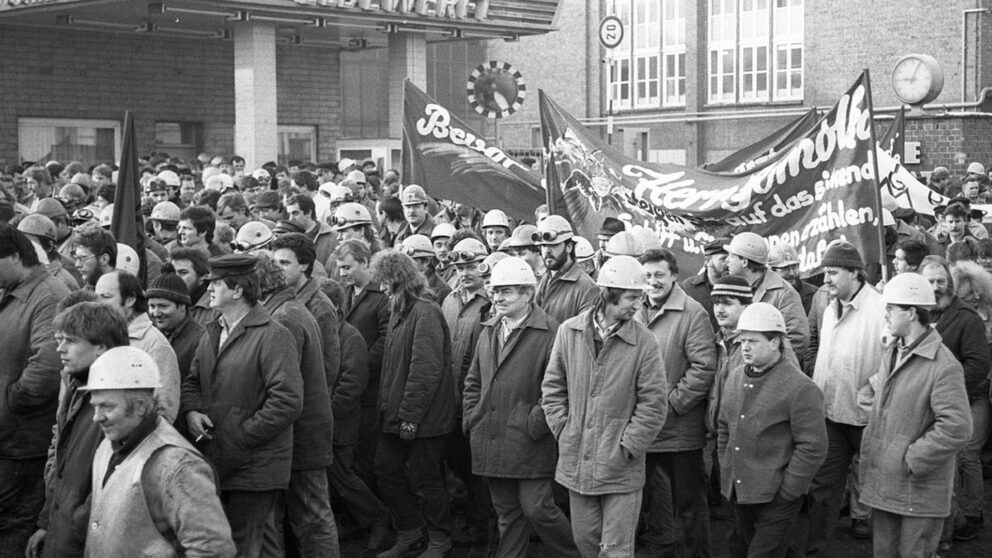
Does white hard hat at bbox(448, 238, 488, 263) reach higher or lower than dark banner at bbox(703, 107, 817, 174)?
lower

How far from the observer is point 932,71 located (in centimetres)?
2692

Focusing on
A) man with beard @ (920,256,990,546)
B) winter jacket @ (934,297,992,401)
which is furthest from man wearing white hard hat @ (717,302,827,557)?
winter jacket @ (934,297,992,401)

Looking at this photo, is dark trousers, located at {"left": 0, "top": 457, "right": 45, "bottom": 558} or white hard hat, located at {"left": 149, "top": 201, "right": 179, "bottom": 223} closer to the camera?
dark trousers, located at {"left": 0, "top": 457, "right": 45, "bottom": 558}

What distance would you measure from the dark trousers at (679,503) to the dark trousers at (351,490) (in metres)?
1.92

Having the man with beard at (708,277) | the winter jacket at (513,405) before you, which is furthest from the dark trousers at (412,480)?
the man with beard at (708,277)

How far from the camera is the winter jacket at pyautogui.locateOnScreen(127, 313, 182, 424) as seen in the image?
20.4ft

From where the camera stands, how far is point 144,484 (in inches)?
186

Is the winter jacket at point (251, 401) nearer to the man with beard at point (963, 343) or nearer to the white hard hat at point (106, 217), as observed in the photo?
the man with beard at point (963, 343)

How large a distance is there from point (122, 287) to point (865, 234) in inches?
200

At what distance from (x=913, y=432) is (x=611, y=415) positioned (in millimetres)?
1623

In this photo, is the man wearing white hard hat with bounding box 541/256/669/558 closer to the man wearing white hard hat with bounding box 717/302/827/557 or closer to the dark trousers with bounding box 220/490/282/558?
the man wearing white hard hat with bounding box 717/302/827/557

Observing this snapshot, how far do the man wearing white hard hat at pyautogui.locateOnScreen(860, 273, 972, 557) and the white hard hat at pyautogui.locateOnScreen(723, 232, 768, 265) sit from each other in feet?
5.20

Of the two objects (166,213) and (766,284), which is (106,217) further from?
(766,284)

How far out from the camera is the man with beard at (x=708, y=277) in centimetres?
932
